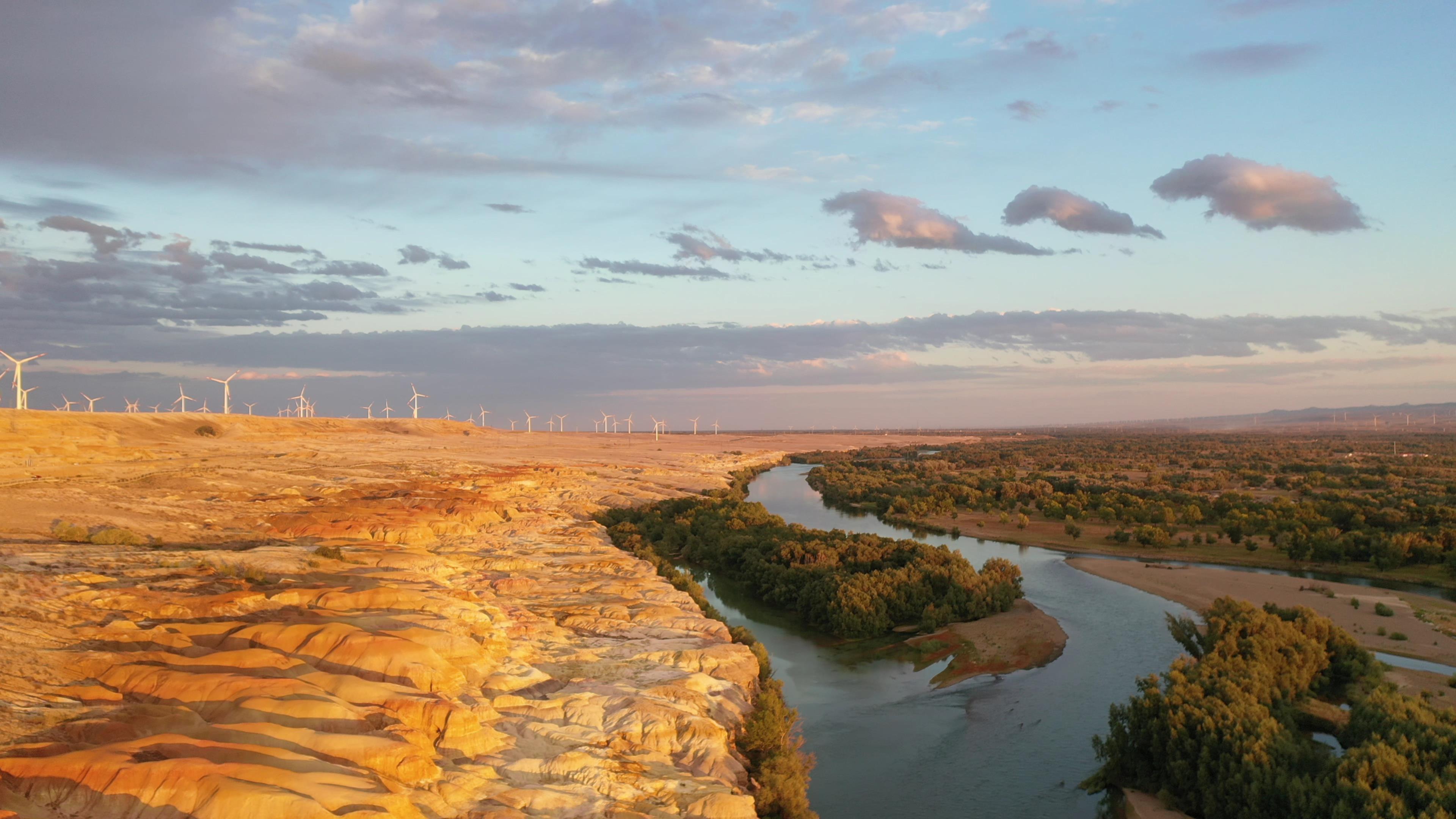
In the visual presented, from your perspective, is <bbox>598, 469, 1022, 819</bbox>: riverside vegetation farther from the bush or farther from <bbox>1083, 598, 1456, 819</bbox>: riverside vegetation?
the bush

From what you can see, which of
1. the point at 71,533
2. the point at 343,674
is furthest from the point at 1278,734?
the point at 71,533

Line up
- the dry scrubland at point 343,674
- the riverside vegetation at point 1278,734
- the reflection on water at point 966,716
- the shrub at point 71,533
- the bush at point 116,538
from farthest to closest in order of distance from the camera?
the shrub at point 71,533
the bush at point 116,538
the reflection on water at point 966,716
the riverside vegetation at point 1278,734
the dry scrubland at point 343,674

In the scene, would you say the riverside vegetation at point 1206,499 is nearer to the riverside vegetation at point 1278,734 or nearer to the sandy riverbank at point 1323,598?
the sandy riverbank at point 1323,598

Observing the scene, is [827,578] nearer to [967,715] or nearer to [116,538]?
[967,715]

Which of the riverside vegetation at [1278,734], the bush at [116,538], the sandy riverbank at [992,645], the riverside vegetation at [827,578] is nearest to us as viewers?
the riverside vegetation at [1278,734]

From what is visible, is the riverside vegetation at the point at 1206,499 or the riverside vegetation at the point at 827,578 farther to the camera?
the riverside vegetation at the point at 1206,499

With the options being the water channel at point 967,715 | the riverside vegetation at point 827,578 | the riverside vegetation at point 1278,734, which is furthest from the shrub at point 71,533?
the riverside vegetation at point 1278,734

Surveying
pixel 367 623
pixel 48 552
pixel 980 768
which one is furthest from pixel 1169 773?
pixel 48 552
